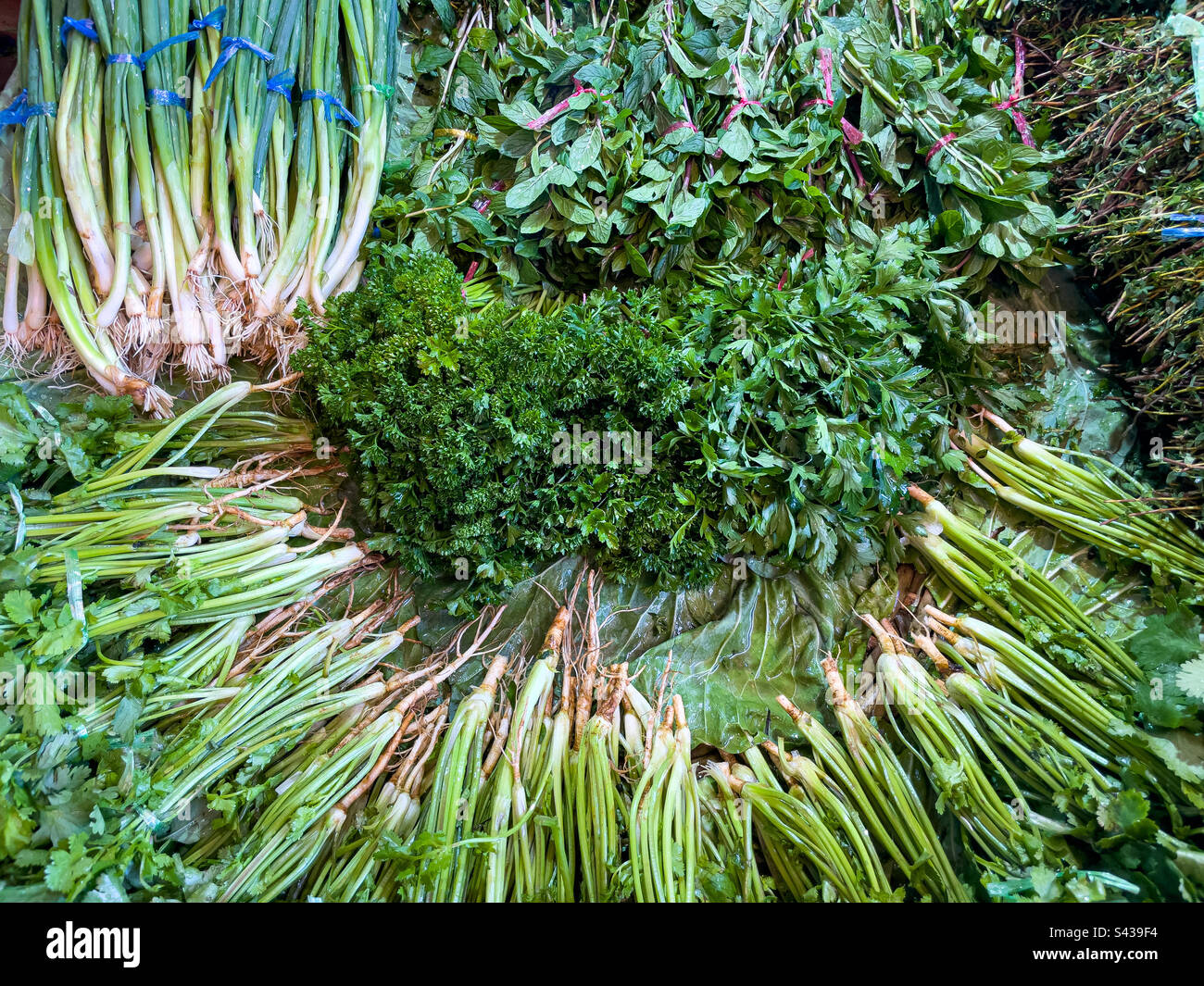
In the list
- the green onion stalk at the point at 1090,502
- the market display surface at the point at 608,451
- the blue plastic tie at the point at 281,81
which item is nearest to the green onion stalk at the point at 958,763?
the market display surface at the point at 608,451

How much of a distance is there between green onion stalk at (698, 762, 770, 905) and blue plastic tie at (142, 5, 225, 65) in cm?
302

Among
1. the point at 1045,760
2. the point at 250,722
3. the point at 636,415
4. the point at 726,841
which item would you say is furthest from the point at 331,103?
the point at 1045,760

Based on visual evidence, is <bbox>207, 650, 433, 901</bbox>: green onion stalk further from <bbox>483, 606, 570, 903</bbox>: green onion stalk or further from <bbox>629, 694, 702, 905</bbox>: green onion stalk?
<bbox>629, 694, 702, 905</bbox>: green onion stalk

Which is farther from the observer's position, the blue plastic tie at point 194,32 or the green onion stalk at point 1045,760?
the blue plastic tie at point 194,32

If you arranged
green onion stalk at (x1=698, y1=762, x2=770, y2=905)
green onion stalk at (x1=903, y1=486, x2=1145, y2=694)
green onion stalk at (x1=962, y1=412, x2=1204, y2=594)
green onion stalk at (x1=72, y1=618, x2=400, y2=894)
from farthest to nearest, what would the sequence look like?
green onion stalk at (x1=962, y1=412, x2=1204, y2=594) → green onion stalk at (x1=903, y1=486, x2=1145, y2=694) → green onion stalk at (x1=698, y1=762, x2=770, y2=905) → green onion stalk at (x1=72, y1=618, x2=400, y2=894)

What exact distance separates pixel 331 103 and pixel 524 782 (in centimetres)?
254

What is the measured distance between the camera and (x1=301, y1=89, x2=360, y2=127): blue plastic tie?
2.50 metres

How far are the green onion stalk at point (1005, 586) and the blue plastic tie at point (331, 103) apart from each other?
101 inches

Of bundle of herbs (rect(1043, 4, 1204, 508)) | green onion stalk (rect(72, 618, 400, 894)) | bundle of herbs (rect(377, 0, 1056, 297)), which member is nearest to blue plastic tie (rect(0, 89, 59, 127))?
bundle of herbs (rect(377, 0, 1056, 297))

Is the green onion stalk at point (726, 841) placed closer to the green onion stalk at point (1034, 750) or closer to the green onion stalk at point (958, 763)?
the green onion stalk at point (958, 763)

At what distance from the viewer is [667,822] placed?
1.74 m

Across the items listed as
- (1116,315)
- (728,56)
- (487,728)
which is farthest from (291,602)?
(1116,315)

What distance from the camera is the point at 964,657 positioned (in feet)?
6.97

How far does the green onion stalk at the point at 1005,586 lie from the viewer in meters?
1.97
